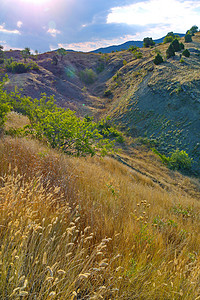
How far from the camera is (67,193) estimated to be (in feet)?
11.1

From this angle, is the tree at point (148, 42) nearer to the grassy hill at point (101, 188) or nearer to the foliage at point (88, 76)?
the grassy hill at point (101, 188)

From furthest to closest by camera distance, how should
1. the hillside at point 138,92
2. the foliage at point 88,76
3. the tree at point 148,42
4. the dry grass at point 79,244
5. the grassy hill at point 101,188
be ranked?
the tree at point 148,42, the foliage at point 88,76, the hillside at point 138,92, the grassy hill at point 101,188, the dry grass at point 79,244

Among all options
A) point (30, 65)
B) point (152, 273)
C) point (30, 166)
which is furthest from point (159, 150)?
point (30, 65)

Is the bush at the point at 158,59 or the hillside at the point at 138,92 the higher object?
the bush at the point at 158,59

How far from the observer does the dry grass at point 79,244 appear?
153 cm

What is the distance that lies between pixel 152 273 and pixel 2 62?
149 ft

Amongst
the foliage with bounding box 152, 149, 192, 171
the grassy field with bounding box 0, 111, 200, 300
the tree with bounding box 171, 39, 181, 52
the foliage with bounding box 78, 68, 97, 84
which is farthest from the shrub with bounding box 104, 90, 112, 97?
the grassy field with bounding box 0, 111, 200, 300

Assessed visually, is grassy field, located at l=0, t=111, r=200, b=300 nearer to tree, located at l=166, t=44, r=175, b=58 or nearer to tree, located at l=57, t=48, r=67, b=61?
tree, located at l=166, t=44, r=175, b=58

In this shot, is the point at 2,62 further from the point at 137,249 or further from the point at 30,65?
the point at 137,249

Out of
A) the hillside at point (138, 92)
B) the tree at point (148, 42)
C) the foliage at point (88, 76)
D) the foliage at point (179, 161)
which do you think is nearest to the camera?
A: the foliage at point (179, 161)

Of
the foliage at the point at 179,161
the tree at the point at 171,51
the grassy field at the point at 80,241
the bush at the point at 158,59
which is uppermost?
the tree at the point at 171,51

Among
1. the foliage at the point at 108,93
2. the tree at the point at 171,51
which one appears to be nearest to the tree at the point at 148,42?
the foliage at the point at 108,93

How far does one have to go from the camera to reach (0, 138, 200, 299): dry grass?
60.2 inches

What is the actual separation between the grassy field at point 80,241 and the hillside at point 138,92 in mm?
14868
